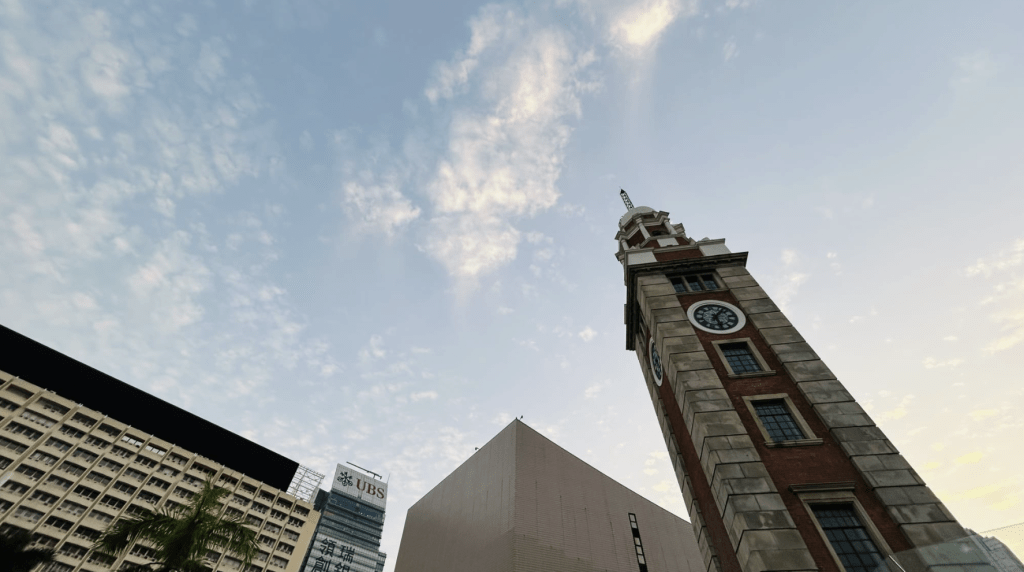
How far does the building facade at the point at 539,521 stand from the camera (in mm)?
31016

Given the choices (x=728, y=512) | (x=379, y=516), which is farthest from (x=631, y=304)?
(x=379, y=516)

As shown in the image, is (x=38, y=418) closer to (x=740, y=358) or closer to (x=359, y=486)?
(x=740, y=358)

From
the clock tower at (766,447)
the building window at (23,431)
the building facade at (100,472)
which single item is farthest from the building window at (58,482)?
the clock tower at (766,447)

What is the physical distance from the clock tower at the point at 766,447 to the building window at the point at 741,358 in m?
0.05

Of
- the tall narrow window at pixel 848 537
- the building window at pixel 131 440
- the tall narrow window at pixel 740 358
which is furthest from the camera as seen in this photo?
the building window at pixel 131 440

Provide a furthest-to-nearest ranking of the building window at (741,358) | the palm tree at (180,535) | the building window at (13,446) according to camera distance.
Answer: the building window at (13,446)
the building window at (741,358)
the palm tree at (180,535)

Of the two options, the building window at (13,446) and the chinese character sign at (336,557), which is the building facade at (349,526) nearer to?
the chinese character sign at (336,557)

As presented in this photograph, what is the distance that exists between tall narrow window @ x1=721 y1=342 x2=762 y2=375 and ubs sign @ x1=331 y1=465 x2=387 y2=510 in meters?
133

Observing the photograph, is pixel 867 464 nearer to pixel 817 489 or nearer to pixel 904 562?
pixel 817 489

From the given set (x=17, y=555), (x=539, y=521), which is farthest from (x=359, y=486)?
(x=17, y=555)

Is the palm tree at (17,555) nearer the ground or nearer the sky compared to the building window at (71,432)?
nearer the ground

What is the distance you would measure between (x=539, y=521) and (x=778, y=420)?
19.6 meters

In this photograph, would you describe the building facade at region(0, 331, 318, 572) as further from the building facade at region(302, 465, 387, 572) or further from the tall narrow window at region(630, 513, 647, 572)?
the building facade at region(302, 465, 387, 572)

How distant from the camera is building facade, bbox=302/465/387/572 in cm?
12325
